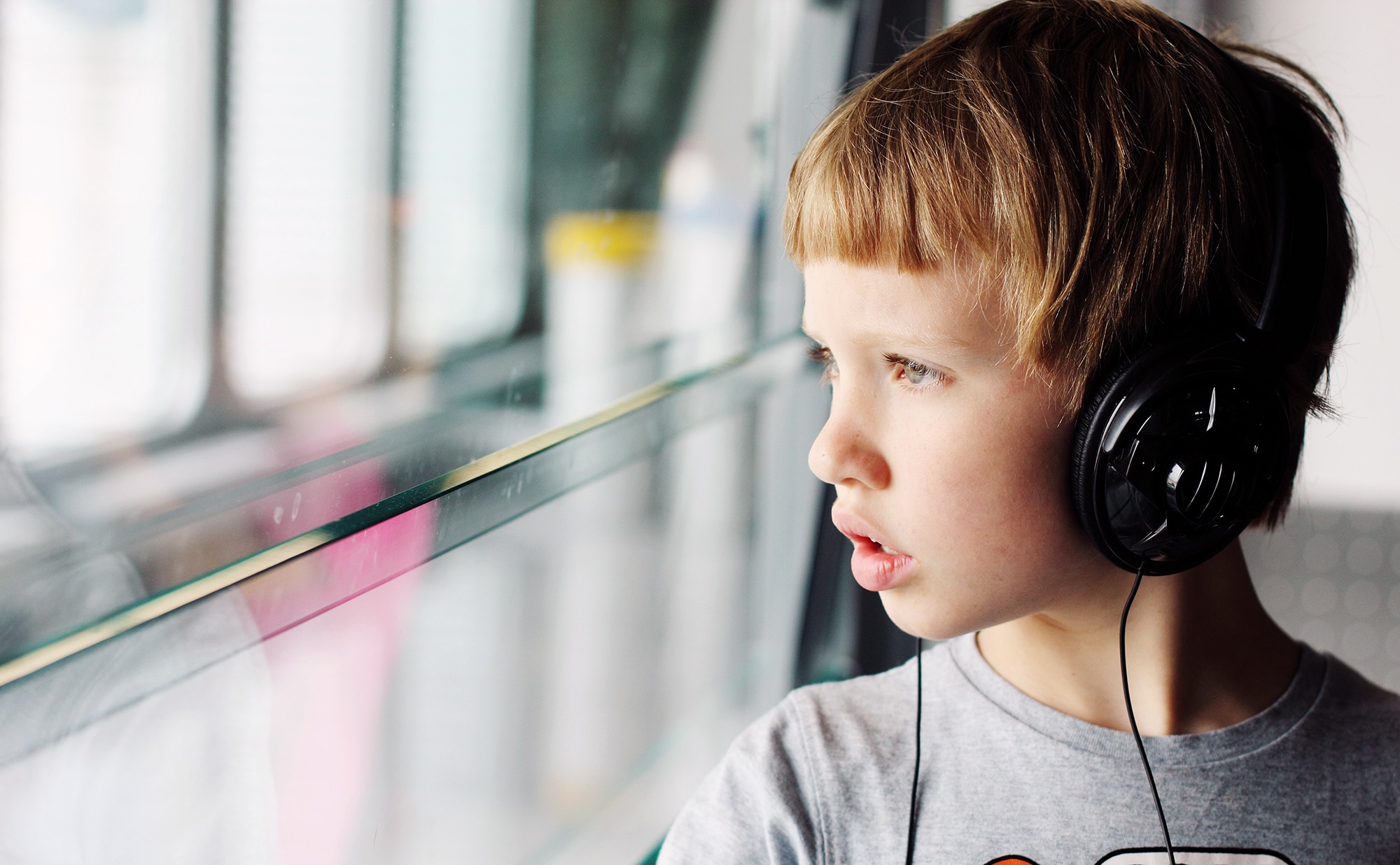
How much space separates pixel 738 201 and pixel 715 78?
0.66 ft

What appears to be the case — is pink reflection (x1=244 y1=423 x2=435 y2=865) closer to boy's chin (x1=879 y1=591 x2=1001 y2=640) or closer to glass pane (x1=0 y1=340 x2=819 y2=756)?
glass pane (x1=0 y1=340 x2=819 y2=756)

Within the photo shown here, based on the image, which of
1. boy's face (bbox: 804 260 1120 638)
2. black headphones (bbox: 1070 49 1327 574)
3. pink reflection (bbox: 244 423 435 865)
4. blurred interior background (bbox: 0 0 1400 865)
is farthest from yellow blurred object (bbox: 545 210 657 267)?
black headphones (bbox: 1070 49 1327 574)

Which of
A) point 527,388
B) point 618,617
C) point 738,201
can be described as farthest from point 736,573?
point 527,388

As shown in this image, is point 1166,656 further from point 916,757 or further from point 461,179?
point 461,179

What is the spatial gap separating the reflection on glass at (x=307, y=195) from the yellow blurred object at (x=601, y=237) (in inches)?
8.5

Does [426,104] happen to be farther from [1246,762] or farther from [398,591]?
[1246,762]

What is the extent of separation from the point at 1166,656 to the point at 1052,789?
12cm

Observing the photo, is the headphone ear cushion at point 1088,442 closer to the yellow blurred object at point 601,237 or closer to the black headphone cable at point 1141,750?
the black headphone cable at point 1141,750

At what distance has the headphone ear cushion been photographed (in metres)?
0.53

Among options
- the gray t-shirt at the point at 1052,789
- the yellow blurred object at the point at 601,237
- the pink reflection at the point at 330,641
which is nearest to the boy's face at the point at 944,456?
the gray t-shirt at the point at 1052,789

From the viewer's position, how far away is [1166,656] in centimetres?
65

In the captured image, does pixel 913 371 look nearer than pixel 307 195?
Yes

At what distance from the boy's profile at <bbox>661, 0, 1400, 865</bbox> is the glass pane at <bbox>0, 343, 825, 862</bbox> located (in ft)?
0.77

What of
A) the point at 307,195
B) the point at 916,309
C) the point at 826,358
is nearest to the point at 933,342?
the point at 916,309
